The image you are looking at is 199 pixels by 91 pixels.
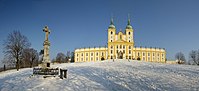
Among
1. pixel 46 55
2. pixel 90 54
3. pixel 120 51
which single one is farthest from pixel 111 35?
pixel 46 55

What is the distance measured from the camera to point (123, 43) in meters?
100

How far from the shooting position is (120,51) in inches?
3883

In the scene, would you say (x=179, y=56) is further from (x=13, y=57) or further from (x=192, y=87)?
(x=192, y=87)

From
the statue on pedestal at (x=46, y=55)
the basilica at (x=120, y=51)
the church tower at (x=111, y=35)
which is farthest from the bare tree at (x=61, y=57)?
the statue on pedestal at (x=46, y=55)

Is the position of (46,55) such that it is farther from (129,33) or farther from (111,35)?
(129,33)

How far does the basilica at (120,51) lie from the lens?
99.4 meters

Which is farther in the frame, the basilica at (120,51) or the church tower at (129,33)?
the church tower at (129,33)

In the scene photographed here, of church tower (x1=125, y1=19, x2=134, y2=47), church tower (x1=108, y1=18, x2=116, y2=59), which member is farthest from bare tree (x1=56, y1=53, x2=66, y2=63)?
church tower (x1=125, y1=19, x2=134, y2=47)

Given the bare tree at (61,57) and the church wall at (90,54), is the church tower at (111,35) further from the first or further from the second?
the bare tree at (61,57)

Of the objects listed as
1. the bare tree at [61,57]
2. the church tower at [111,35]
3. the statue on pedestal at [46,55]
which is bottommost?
the bare tree at [61,57]

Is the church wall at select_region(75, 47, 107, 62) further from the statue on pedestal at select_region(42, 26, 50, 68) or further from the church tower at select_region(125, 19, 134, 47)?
the statue on pedestal at select_region(42, 26, 50, 68)

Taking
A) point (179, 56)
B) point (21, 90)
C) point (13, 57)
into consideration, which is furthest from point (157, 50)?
point (21, 90)

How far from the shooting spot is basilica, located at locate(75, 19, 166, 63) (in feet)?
326

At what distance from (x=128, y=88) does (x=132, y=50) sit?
288 feet
